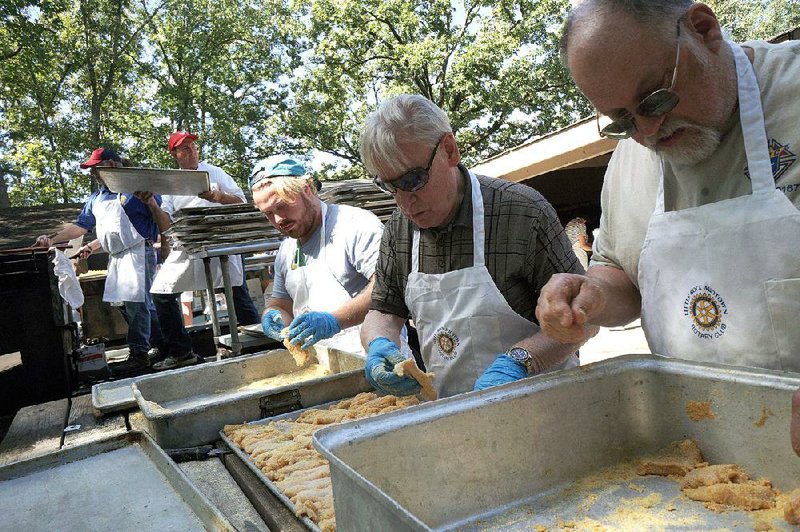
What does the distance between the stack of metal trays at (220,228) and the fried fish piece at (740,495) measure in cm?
319

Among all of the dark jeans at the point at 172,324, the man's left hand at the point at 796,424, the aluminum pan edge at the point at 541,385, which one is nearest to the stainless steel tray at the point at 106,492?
the aluminum pan edge at the point at 541,385

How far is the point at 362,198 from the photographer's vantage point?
4.66 meters

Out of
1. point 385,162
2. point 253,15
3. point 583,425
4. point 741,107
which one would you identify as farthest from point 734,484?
point 253,15

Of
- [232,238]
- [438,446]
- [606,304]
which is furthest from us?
[232,238]

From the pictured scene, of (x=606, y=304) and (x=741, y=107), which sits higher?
(x=741, y=107)

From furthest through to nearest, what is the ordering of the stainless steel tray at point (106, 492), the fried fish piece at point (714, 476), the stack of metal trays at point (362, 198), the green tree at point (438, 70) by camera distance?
the green tree at point (438, 70) → the stack of metal trays at point (362, 198) → the stainless steel tray at point (106, 492) → the fried fish piece at point (714, 476)

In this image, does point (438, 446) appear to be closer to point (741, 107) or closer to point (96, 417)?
point (741, 107)

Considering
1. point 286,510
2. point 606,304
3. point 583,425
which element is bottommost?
point 286,510

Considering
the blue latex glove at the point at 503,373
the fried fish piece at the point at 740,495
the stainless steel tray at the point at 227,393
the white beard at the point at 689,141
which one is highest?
the white beard at the point at 689,141

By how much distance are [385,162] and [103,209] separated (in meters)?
4.24

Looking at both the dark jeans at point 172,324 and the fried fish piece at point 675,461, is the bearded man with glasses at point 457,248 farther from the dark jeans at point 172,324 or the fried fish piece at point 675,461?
the dark jeans at point 172,324

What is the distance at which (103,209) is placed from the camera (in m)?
5.16

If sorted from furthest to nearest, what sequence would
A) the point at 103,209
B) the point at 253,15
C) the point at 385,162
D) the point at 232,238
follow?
the point at 253,15 < the point at 103,209 < the point at 232,238 < the point at 385,162

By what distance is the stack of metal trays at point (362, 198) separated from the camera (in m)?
4.55
